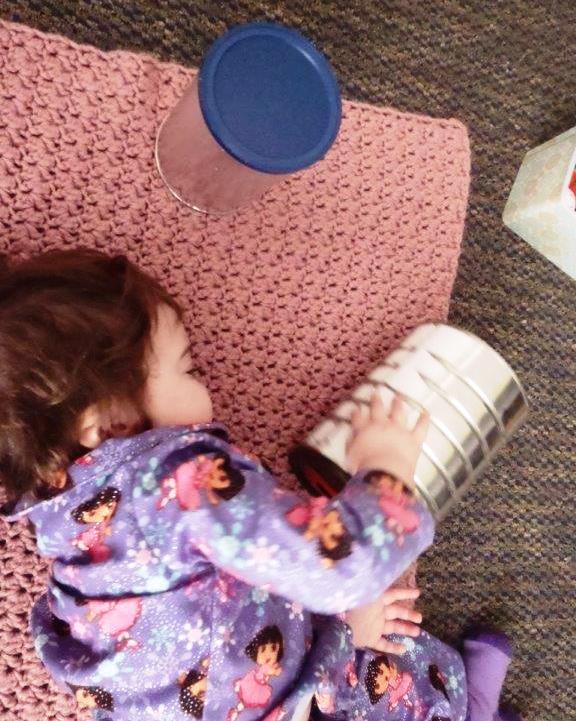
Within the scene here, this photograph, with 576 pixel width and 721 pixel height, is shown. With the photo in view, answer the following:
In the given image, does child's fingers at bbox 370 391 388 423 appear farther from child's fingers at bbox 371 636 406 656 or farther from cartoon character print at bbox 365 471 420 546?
child's fingers at bbox 371 636 406 656

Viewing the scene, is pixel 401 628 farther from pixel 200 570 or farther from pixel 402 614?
pixel 200 570

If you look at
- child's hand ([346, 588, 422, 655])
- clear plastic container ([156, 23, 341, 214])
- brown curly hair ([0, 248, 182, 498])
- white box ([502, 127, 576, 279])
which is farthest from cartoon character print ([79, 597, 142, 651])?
white box ([502, 127, 576, 279])

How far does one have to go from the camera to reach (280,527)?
1.80ft

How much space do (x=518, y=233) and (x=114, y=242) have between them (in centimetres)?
45

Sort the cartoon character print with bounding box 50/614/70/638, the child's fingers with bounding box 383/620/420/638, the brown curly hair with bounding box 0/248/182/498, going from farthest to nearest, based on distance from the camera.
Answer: the child's fingers with bounding box 383/620/420/638, the cartoon character print with bounding box 50/614/70/638, the brown curly hair with bounding box 0/248/182/498

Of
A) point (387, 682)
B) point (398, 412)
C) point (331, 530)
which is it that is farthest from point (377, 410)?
point (387, 682)

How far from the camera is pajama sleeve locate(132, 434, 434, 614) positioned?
0.54m

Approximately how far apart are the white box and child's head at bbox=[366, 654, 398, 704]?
1.54 feet

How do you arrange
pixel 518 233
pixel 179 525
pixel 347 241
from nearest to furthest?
pixel 179 525 → pixel 347 241 → pixel 518 233

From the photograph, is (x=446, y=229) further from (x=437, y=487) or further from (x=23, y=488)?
(x=23, y=488)

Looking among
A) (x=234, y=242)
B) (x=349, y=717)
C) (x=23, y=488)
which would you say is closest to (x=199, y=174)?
(x=234, y=242)

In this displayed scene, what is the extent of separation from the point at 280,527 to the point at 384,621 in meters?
0.25

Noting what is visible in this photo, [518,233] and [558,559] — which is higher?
[518,233]

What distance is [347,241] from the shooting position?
31.3 inches
